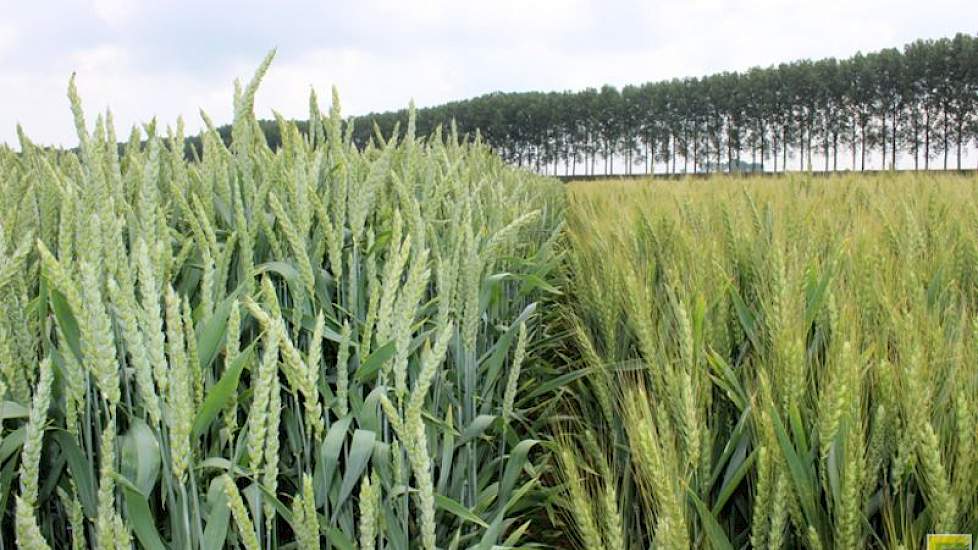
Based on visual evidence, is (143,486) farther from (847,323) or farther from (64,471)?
(847,323)

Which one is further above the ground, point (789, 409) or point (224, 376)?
point (224, 376)

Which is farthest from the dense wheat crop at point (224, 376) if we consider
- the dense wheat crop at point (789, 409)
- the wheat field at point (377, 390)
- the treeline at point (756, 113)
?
the treeline at point (756, 113)

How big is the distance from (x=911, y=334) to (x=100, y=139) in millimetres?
1475

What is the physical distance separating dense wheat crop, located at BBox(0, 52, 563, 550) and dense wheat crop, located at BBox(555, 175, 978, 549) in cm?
26

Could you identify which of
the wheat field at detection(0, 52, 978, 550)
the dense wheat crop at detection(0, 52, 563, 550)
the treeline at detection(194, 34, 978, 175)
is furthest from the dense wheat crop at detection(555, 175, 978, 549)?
the treeline at detection(194, 34, 978, 175)

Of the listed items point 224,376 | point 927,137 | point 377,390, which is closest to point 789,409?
point 377,390

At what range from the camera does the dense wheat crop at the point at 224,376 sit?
0.73m

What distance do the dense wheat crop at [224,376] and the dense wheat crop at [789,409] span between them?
0.84ft

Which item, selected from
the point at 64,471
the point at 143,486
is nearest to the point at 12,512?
the point at 64,471

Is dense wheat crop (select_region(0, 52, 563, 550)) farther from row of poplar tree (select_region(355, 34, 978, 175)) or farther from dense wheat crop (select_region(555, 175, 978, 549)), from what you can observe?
row of poplar tree (select_region(355, 34, 978, 175))

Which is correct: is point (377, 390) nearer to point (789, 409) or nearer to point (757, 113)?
point (789, 409)

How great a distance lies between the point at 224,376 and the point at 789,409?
0.81 metres

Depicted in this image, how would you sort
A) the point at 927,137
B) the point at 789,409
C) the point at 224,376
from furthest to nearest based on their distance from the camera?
the point at 927,137, the point at 789,409, the point at 224,376

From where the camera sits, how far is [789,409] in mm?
1058
